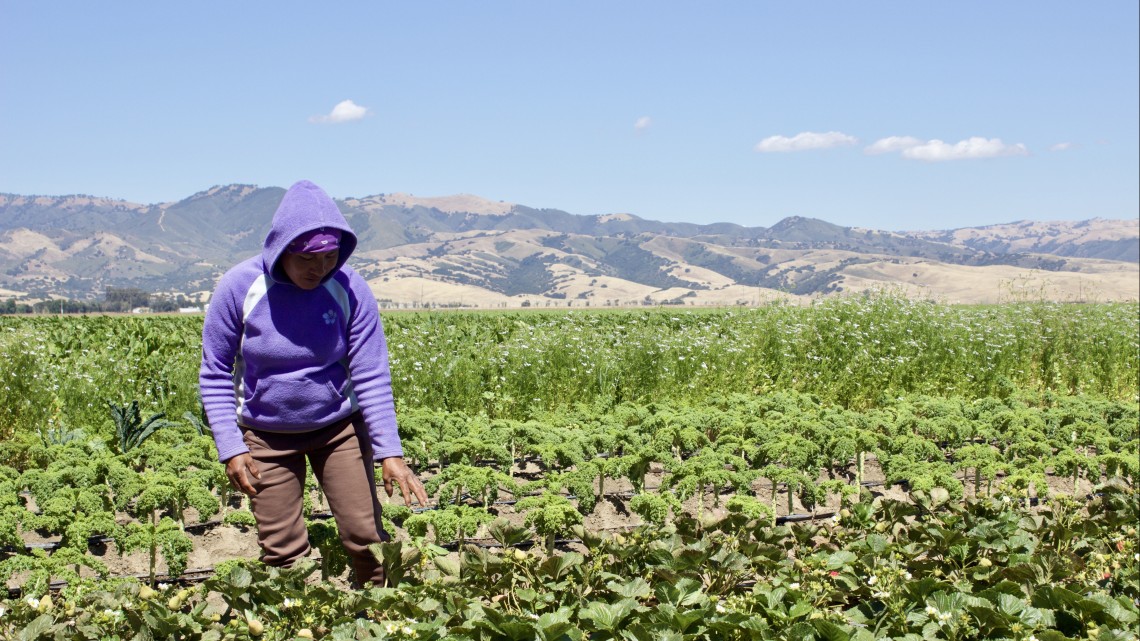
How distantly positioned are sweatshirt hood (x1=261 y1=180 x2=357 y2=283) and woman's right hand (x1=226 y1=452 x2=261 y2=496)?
2.47ft

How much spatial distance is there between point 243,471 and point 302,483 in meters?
0.33

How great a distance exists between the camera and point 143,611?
3.30m

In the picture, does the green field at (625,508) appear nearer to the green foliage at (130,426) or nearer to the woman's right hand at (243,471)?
the green foliage at (130,426)

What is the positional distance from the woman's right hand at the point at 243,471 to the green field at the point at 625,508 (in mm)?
368

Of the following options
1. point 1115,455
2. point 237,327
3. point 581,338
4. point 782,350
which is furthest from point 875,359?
point 237,327

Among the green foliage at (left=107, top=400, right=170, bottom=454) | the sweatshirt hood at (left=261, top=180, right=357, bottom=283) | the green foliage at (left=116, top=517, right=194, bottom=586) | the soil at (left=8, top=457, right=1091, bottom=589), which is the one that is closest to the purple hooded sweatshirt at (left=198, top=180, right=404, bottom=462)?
the sweatshirt hood at (left=261, top=180, right=357, bottom=283)

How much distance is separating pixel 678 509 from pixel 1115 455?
12.6 ft

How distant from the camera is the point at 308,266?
3.60 metres

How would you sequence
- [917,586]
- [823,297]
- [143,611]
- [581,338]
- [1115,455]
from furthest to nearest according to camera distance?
[823,297] → [581,338] → [1115,455] → [917,586] → [143,611]

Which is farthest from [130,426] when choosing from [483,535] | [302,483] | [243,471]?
[243,471]

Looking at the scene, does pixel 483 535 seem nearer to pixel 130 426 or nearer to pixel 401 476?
pixel 401 476

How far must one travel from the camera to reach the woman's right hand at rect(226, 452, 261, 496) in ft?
12.1

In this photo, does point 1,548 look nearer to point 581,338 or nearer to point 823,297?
point 581,338

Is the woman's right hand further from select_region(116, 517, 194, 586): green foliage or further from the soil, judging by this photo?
the soil
